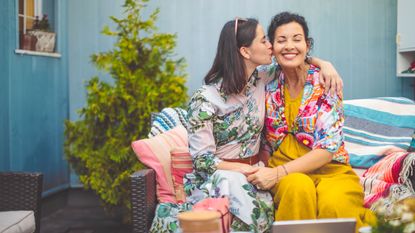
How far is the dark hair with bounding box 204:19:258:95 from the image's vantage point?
8.84 ft

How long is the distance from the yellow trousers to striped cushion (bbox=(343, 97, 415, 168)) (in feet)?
2.36

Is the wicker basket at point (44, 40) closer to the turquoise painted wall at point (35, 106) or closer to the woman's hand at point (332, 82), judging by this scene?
the turquoise painted wall at point (35, 106)

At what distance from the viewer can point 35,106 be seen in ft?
14.9

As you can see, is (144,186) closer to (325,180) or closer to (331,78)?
(325,180)

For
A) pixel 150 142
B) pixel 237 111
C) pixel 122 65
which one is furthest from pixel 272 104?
pixel 122 65

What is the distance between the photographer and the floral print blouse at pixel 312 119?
2602mm

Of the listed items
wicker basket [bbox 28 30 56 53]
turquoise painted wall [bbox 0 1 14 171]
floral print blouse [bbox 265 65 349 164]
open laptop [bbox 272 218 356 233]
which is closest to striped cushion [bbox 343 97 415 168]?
floral print blouse [bbox 265 65 349 164]

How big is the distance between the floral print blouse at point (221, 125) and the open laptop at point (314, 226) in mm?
946

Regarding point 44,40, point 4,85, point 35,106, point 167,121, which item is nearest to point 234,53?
point 167,121

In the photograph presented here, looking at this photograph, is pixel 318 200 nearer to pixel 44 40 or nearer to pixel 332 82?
pixel 332 82

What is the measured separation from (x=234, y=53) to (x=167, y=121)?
2.36 ft

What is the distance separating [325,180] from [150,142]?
97cm

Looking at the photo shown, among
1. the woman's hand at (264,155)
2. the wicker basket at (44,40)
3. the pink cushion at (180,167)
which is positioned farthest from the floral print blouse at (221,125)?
the wicker basket at (44,40)

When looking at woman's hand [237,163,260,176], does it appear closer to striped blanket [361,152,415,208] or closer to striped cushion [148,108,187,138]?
striped blanket [361,152,415,208]
